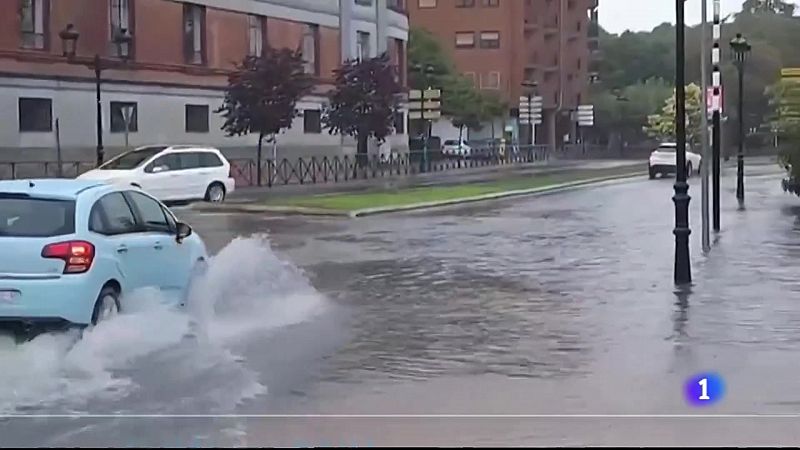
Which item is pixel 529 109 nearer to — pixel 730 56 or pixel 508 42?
pixel 730 56

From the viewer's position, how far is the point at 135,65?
54.3 metres

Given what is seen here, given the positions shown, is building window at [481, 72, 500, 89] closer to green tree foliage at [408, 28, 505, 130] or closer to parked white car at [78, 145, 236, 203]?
green tree foliage at [408, 28, 505, 130]

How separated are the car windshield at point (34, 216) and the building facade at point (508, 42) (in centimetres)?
9228

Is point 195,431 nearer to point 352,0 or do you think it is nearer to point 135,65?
point 135,65

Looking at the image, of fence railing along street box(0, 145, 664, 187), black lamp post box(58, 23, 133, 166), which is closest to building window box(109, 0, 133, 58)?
black lamp post box(58, 23, 133, 166)

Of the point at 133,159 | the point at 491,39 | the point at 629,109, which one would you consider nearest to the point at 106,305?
the point at 133,159

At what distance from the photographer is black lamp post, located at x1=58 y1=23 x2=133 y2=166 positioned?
152 ft

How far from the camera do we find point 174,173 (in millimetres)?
37594

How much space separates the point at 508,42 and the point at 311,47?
128ft

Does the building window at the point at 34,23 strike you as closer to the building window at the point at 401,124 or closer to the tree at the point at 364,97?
the tree at the point at 364,97

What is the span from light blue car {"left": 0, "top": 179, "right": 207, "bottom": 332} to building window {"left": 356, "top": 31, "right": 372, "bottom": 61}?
59.5m

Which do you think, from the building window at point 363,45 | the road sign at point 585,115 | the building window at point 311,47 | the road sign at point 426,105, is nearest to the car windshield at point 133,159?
the road sign at point 426,105

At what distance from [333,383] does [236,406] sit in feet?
4.09

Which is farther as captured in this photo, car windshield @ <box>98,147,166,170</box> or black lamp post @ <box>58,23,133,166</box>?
black lamp post @ <box>58,23,133,166</box>
